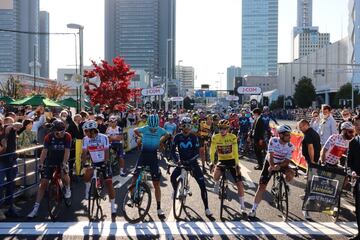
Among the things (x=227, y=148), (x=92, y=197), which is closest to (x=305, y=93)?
(x=227, y=148)

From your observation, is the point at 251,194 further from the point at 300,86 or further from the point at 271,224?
the point at 300,86

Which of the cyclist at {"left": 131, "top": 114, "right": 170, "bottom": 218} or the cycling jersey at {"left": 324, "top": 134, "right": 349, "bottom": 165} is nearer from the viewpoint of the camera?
the cyclist at {"left": 131, "top": 114, "right": 170, "bottom": 218}

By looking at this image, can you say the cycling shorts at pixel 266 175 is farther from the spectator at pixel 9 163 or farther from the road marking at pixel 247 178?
the spectator at pixel 9 163

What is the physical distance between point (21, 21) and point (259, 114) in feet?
153

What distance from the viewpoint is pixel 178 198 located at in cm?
905

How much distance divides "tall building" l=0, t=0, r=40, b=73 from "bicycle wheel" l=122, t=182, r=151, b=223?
45.2 m

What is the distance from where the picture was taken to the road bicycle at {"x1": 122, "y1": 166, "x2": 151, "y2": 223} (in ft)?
28.4

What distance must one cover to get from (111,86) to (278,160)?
30991 mm

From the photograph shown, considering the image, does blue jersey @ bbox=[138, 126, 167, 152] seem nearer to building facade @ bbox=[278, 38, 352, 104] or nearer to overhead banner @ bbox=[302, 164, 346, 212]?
overhead banner @ bbox=[302, 164, 346, 212]

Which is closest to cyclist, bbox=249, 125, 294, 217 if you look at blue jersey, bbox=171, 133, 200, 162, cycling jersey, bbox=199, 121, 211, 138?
blue jersey, bbox=171, 133, 200, 162

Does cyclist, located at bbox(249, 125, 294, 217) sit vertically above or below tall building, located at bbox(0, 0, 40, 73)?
below

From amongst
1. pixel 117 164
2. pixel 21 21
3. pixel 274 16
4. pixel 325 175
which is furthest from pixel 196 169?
pixel 274 16

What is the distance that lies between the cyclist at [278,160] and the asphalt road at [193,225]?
49 cm

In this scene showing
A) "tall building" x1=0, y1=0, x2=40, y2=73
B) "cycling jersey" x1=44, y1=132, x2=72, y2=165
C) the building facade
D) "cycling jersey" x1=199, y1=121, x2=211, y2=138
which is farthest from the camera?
the building facade
